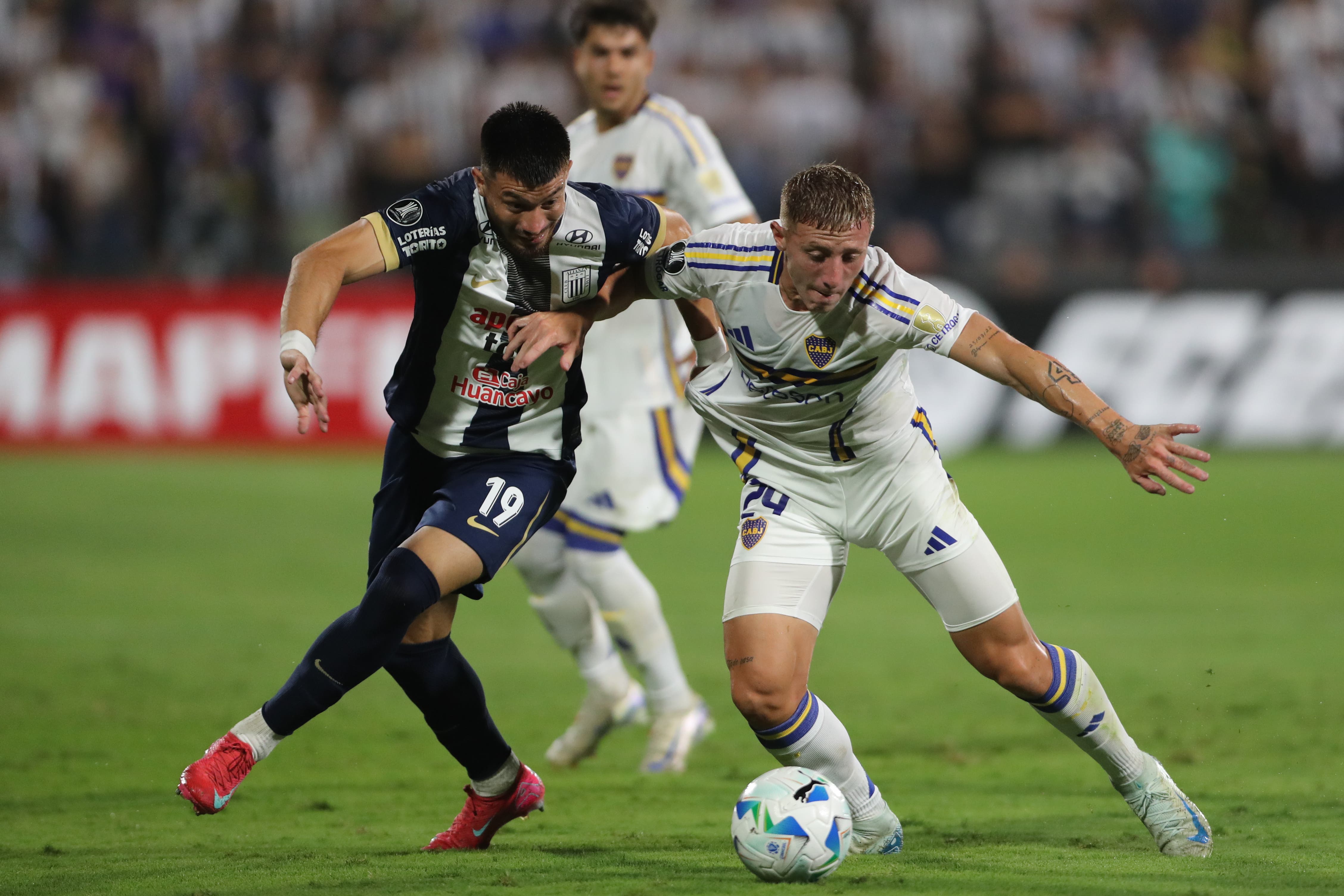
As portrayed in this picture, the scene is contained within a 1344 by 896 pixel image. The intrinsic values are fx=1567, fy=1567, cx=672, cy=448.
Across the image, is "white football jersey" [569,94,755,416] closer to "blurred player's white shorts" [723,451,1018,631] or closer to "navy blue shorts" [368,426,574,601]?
"navy blue shorts" [368,426,574,601]

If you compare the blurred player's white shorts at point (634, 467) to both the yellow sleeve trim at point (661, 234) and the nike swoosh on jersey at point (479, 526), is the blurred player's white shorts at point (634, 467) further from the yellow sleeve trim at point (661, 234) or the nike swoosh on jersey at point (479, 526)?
the nike swoosh on jersey at point (479, 526)

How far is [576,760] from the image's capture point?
692 cm

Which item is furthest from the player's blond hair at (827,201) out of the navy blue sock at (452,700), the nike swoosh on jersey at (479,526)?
the navy blue sock at (452,700)

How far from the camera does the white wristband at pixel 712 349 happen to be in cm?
546

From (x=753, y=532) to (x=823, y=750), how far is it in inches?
28.8

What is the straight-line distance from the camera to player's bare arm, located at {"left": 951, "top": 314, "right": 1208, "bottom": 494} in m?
4.44

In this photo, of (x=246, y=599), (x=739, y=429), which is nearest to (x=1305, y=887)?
(x=739, y=429)

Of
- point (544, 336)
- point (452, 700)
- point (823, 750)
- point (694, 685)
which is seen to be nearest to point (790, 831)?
point (823, 750)

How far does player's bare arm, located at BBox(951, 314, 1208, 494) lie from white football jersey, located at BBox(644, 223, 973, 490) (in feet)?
0.27

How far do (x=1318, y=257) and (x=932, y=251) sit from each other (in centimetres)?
384

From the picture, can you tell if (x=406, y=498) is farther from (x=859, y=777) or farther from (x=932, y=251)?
(x=932, y=251)

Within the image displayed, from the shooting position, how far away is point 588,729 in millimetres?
6918

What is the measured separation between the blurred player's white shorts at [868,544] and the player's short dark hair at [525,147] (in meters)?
1.26

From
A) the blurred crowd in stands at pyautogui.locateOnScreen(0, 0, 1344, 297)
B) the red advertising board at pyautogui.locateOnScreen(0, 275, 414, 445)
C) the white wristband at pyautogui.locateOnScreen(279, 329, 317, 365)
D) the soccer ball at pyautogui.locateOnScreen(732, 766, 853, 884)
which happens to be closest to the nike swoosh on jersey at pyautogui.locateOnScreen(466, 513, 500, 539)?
the white wristband at pyautogui.locateOnScreen(279, 329, 317, 365)
